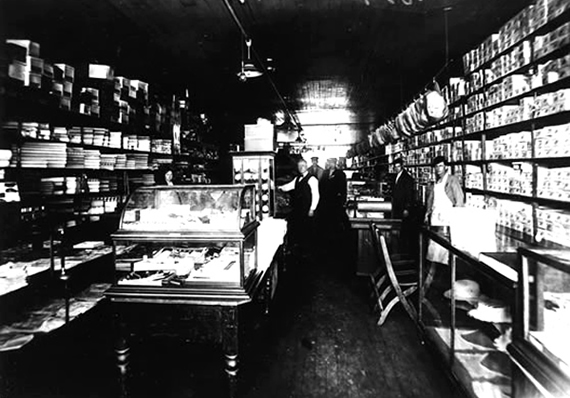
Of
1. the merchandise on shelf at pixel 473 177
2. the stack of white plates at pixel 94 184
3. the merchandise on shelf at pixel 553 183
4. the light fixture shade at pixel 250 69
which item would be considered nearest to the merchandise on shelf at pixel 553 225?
the merchandise on shelf at pixel 553 183

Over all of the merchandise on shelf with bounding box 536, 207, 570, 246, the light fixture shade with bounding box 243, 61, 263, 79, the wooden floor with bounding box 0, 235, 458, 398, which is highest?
the light fixture shade with bounding box 243, 61, 263, 79

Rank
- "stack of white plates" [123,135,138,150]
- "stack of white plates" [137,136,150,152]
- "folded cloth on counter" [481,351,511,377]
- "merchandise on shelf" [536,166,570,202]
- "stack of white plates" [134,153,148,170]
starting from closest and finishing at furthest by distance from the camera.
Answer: "folded cloth on counter" [481,351,511,377], "merchandise on shelf" [536,166,570,202], "stack of white plates" [123,135,138,150], "stack of white plates" [134,153,148,170], "stack of white plates" [137,136,150,152]

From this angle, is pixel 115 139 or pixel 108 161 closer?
Answer: pixel 108 161

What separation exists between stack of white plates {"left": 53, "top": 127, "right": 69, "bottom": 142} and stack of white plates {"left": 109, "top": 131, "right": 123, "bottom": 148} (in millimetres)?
889

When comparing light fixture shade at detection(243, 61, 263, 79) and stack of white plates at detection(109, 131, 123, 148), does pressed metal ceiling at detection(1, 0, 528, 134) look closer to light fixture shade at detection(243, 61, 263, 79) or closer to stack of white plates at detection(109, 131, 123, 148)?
light fixture shade at detection(243, 61, 263, 79)

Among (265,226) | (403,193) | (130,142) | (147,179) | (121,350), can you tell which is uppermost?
(130,142)

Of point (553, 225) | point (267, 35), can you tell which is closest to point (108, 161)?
point (267, 35)

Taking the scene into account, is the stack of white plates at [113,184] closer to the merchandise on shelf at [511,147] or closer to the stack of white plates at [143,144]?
the stack of white plates at [143,144]

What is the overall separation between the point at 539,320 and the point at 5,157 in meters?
3.86

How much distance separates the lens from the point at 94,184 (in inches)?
183

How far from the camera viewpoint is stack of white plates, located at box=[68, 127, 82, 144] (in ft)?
13.9

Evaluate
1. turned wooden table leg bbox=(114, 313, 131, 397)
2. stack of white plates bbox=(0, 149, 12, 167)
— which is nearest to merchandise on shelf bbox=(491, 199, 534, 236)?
turned wooden table leg bbox=(114, 313, 131, 397)

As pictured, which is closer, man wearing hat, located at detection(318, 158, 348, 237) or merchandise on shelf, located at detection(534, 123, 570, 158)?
merchandise on shelf, located at detection(534, 123, 570, 158)

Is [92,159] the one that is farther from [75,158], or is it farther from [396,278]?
[396,278]
